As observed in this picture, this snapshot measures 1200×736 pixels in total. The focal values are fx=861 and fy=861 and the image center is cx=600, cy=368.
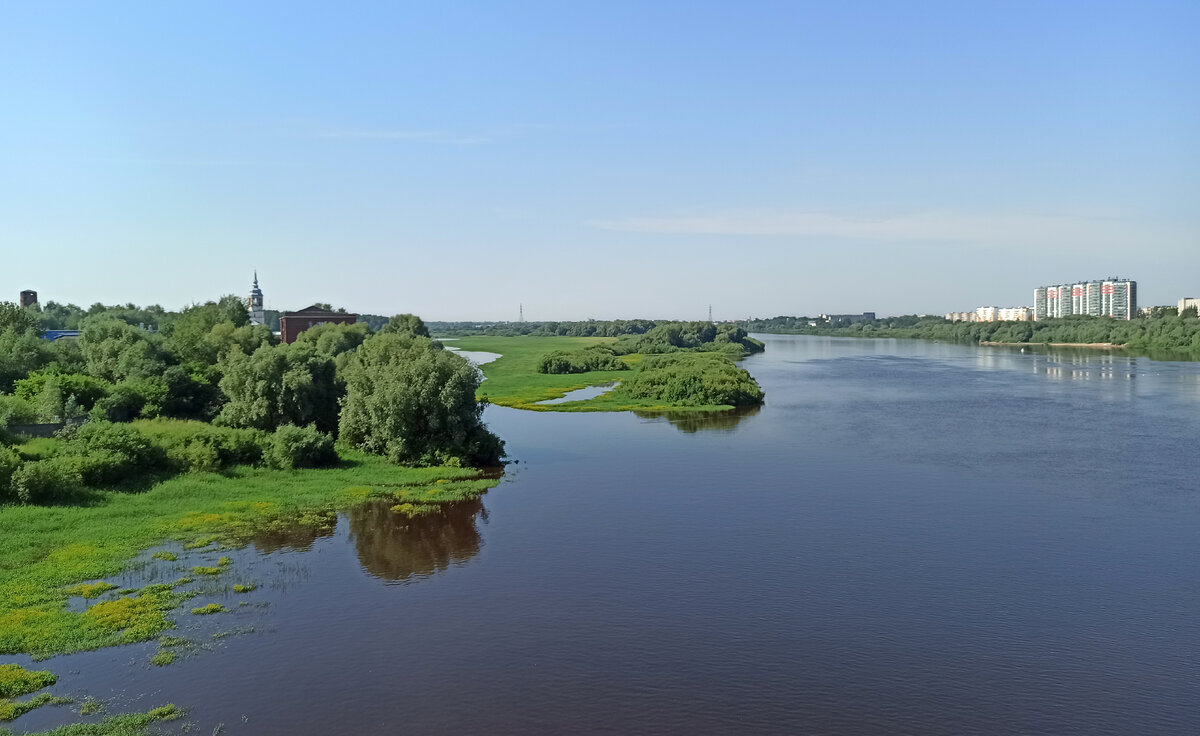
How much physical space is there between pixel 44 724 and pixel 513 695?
815cm

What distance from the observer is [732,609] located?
822 inches

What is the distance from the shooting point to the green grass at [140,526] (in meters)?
18.9

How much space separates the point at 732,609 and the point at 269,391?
27372 millimetres

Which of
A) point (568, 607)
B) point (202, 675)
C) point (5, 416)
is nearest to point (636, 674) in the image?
point (568, 607)

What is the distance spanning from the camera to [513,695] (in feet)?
55.0

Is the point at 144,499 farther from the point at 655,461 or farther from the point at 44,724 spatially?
the point at 655,461

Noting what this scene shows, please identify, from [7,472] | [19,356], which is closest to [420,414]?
[7,472]

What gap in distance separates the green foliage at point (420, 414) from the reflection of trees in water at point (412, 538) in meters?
6.78

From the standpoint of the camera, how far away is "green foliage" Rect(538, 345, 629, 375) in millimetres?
94812

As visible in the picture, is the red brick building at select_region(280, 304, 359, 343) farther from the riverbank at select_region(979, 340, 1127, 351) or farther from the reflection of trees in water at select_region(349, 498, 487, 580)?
the riverbank at select_region(979, 340, 1127, 351)

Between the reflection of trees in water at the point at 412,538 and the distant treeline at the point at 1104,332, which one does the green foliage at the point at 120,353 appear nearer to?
the reflection of trees in water at the point at 412,538

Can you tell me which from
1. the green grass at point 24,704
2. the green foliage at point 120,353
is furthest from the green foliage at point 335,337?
the green grass at point 24,704

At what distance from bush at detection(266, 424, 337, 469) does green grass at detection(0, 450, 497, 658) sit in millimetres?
631

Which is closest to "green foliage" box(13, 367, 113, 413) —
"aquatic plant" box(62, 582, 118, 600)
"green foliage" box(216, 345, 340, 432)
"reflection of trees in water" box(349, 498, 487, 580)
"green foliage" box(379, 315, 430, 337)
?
"green foliage" box(216, 345, 340, 432)
